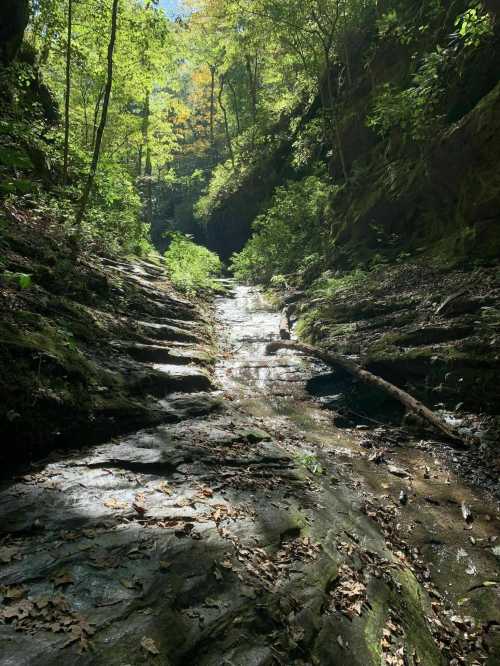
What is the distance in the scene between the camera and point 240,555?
3990 millimetres

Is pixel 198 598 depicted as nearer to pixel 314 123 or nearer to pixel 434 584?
pixel 434 584

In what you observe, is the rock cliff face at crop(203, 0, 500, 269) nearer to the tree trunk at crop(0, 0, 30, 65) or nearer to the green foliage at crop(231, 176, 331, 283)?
the green foliage at crop(231, 176, 331, 283)

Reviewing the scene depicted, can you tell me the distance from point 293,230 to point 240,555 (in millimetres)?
21244

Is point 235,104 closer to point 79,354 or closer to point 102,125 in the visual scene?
point 102,125

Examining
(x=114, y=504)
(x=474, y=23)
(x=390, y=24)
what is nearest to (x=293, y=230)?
(x=390, y=24)

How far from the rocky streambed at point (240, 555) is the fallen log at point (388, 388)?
560mm

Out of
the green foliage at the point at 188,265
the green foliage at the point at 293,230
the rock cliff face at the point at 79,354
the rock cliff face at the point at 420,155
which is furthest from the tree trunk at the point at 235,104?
the rock cliff face at the point at 79,354

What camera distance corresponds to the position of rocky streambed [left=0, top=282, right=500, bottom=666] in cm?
302

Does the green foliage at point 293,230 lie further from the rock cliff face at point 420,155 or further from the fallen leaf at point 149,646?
the fallen leaf at point 149,646

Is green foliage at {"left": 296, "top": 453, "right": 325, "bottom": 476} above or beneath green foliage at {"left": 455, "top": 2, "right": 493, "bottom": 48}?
beneath

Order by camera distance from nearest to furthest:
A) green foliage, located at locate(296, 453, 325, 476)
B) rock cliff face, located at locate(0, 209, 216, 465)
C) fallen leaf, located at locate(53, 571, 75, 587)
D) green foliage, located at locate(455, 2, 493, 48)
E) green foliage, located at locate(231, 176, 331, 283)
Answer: fallen leaf, located at locate(53, 571, 75, 587) → rock cliff face, located at locate(0, 209, 216, 465) → green foliage, located at locate(296, 453, 325, 476) → green foliage, located at locate(455, 2, 493, 48) → green foliage, located at locate(231, 176, 331, 283)

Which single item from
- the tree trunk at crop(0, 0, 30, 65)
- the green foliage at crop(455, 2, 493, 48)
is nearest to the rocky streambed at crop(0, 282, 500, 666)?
the green foliage at crop(455, 2, 493, 48)

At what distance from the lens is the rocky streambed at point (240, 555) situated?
3.02 meters

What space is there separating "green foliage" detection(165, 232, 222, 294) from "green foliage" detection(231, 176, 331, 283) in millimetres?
3257
